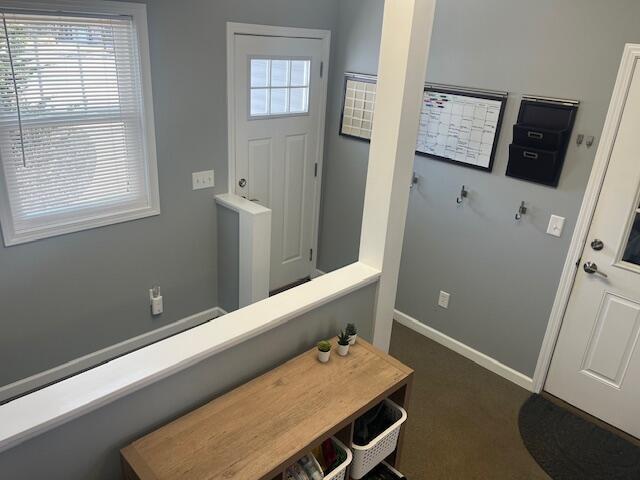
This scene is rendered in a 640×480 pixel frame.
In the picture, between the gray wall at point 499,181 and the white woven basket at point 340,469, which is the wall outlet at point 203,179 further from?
the white woven basket at point 340,469

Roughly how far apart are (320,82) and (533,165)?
1.78m

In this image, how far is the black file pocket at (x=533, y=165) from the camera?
2775mm

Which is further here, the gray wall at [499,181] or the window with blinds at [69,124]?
the gray wall at [499,181]

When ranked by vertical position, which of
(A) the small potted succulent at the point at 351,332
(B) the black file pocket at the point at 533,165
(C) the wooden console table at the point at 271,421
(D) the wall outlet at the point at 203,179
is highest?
(B) the black file pocket at the point at 533,165

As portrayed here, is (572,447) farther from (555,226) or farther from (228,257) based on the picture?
(228,257)

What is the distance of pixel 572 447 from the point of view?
2.74m

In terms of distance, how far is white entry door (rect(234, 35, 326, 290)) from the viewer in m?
3.49

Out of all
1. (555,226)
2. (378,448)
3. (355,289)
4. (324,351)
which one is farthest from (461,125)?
(378,448)

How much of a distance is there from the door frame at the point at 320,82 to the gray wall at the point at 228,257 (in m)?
0.23

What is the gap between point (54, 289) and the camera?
9.42ft

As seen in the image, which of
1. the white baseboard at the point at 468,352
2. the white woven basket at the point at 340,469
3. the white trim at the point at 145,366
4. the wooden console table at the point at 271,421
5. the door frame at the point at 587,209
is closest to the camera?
the white trim at the point at 145,366

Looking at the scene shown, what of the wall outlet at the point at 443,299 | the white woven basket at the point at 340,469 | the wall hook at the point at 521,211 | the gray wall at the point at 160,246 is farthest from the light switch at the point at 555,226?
the gray wall at the point at 160,246

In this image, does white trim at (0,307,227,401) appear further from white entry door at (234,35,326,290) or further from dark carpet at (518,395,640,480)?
dark carpet at (518,395,640,480)

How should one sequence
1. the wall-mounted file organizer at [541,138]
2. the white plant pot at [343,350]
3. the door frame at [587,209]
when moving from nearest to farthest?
the white plant pot at [343,350] → the door frame at [587,209] → the wall-mounted file organizer at [541,138]
